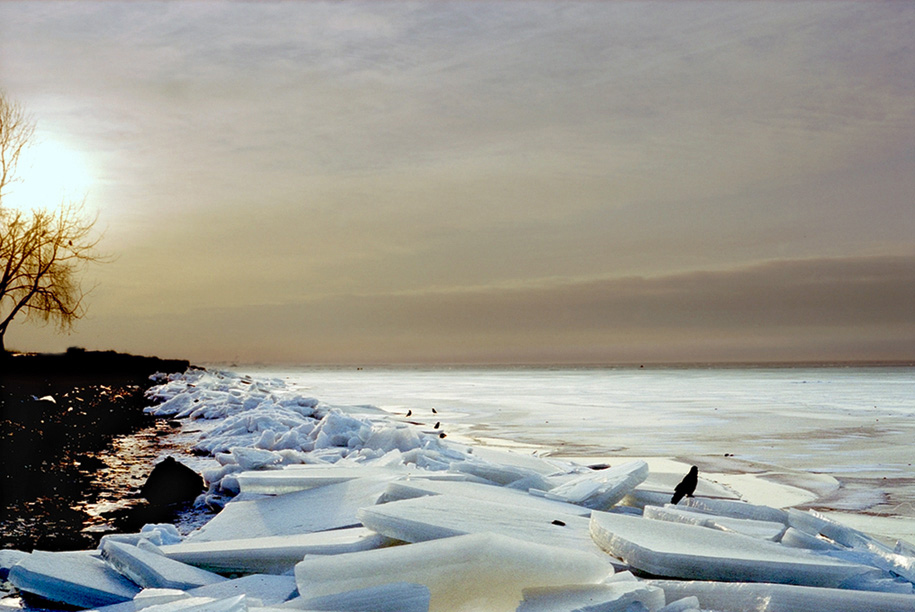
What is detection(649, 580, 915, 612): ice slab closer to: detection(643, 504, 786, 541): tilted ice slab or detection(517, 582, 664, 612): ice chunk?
detection(517, 582, 664, 612): ice chunk

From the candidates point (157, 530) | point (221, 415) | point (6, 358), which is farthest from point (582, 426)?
point (6, 358)

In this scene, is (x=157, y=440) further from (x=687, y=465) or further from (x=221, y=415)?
(x=687, y=465)

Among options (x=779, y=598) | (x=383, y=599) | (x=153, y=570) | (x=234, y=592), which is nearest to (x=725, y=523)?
(x=779, y=598)

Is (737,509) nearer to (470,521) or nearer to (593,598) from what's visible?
(470,521)

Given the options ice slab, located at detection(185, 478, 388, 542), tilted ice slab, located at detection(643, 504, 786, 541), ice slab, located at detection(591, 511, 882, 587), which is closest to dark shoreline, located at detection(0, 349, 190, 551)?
ice slab, located at detection(185, 478, 388, 542)

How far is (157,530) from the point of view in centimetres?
307

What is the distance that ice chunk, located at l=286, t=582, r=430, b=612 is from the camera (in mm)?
2021

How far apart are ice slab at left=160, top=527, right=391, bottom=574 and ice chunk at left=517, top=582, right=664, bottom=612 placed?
69cm

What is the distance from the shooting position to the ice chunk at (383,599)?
6.63 ft

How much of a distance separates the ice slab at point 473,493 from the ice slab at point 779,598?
0.99 metres

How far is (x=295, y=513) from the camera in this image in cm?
323

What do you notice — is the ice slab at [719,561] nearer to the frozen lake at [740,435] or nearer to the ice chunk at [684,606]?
the ice chunk at [684,606]

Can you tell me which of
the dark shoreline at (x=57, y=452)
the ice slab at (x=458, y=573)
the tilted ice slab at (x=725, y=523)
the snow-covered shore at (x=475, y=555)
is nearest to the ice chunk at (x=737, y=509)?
the snow-covered shore at (x=475, y=555)

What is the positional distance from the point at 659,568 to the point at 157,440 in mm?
6268
